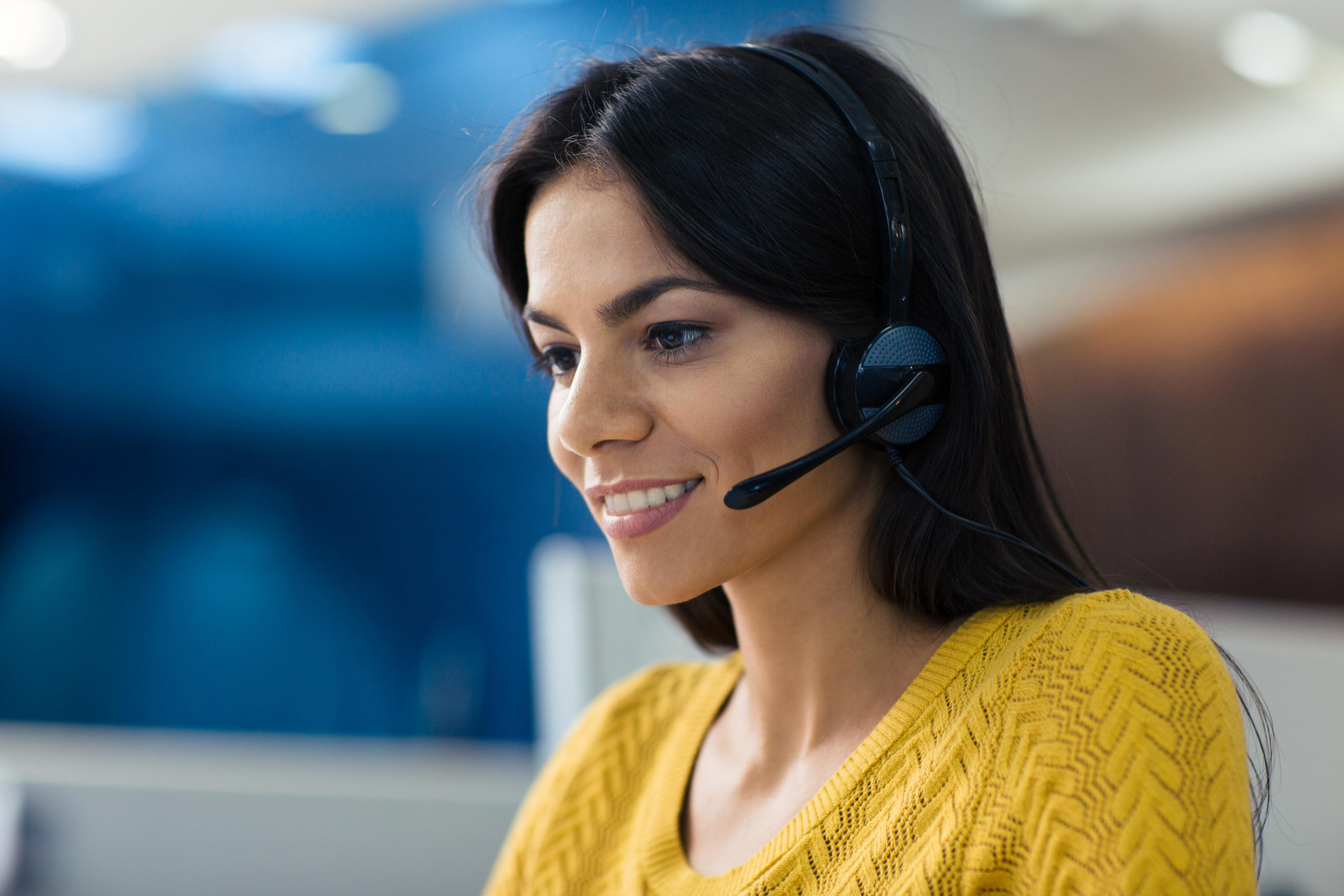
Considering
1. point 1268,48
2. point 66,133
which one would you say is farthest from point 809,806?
point 66,133

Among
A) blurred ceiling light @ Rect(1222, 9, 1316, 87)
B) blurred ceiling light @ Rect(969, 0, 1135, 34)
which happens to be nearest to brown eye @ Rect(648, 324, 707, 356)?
blurred ceiling light @ Rect(1222, 9, 1316, 87)

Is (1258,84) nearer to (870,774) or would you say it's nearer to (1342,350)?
(1342,350)

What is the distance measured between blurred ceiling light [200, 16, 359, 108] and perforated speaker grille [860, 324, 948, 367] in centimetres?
299

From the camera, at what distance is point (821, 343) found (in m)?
0.85

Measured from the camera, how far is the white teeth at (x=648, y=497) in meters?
0.87

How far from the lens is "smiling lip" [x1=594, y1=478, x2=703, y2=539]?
87cm

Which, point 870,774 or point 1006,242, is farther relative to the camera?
point 1006,242

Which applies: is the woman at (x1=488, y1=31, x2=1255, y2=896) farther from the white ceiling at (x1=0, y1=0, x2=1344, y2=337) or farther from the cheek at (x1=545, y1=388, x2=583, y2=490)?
the white ceiling at (x1=0, y1=0, x2=1344, y2=337)

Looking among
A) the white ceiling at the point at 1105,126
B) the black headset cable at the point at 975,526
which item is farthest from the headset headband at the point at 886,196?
the white ceiling at the point at 1105,126

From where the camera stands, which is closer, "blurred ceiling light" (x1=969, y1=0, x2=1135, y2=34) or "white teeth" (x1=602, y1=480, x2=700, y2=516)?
"white teeth" (x1=602, y1=480, x2=700, y2=516)

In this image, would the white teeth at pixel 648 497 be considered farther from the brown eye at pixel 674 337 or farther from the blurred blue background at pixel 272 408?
the blurred blue background at pixel 272 408

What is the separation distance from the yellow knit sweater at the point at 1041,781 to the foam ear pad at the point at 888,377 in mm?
178

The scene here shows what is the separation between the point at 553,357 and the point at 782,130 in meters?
0.32

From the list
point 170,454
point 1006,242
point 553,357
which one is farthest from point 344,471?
point 553,357
